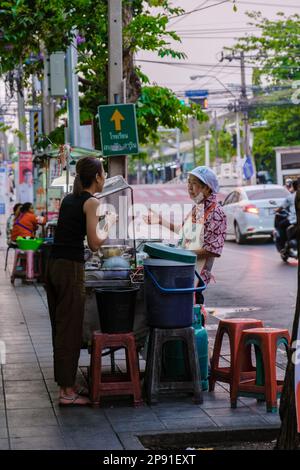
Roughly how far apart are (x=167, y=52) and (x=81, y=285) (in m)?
7.51

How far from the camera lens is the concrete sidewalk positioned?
5875mm

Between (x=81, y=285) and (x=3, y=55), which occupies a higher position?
(x=3, y=55)

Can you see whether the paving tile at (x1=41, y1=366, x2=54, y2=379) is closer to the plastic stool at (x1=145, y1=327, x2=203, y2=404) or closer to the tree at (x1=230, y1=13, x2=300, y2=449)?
the plastic stool at (x1=145, y1=327, x2=203, y2=404)

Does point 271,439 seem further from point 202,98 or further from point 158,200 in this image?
point 202,98

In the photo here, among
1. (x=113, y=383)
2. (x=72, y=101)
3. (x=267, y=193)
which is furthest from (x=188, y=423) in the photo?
(x=267, y=193)

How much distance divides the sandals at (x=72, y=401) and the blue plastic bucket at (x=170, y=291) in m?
0.81

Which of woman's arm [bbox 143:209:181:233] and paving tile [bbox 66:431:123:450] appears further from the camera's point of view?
woman's arm [bbox 143:209:181:233]

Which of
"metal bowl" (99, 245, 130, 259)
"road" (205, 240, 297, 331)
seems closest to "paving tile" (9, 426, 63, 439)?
"metal bowl" (99, 245, 130, 259)

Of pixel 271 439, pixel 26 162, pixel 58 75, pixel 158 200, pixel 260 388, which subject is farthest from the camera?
pixel 158 200

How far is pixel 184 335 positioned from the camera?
A: 688cm

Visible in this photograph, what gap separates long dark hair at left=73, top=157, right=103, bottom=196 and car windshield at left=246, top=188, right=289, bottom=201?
753 inches

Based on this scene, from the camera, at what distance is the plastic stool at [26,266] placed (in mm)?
16938

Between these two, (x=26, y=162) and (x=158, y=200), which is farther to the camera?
(x=158, y=200)

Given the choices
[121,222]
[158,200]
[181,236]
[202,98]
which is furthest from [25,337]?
[202,98]
